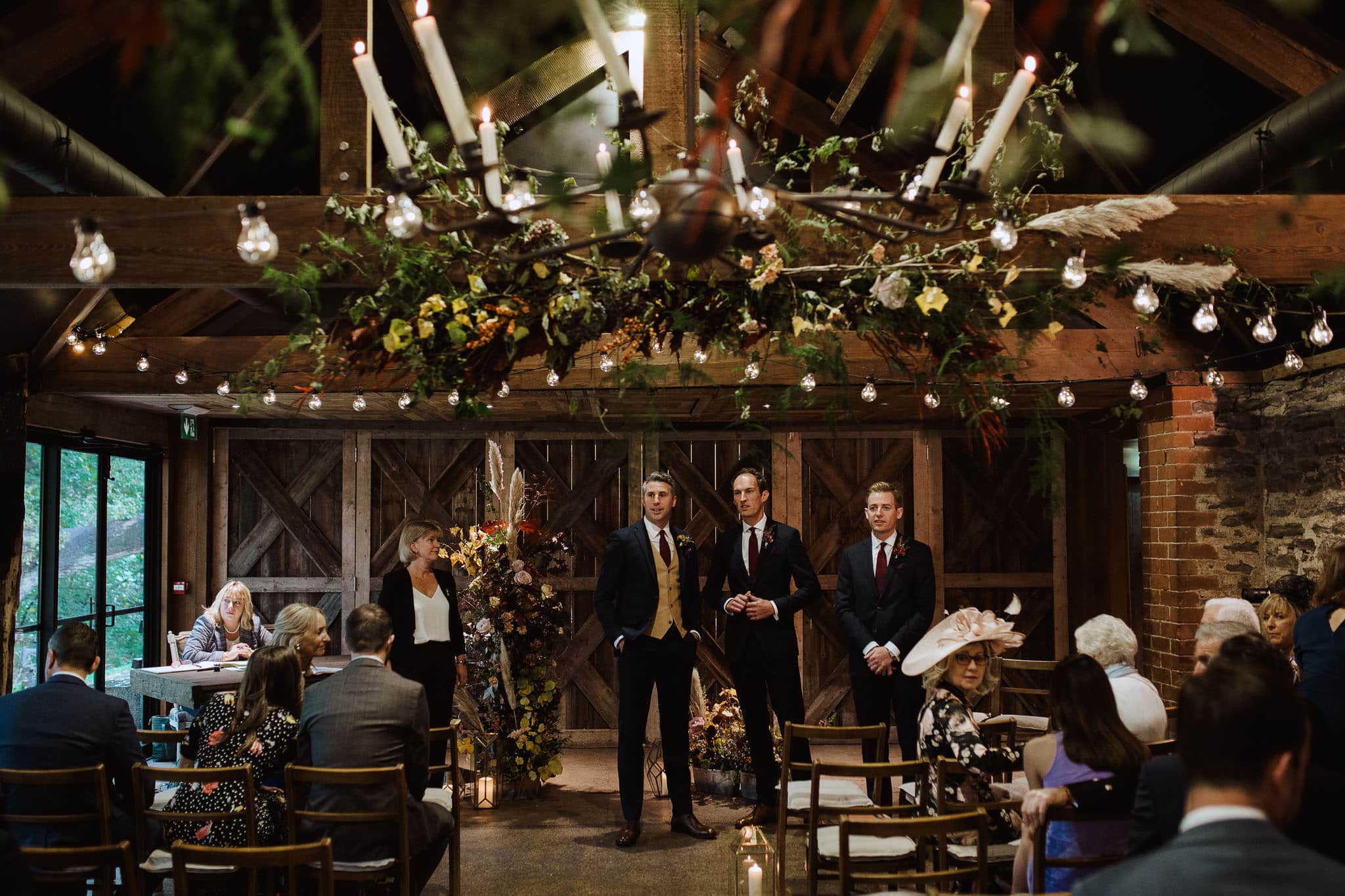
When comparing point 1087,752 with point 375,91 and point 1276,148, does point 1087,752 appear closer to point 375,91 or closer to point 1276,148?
point 375,91

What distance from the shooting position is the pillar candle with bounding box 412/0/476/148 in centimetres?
188

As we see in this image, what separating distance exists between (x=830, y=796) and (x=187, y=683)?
332 cm

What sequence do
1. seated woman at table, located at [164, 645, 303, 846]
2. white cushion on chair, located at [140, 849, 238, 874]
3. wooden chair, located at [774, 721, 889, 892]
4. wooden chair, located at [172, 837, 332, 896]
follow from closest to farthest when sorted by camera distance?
wooden chair, located at [172, 837, 332, 896], white cushion on chair, located at [140, 849, 238, 874], seated woman at table, located at [164, 645, 303, 846], wooden chair, located at [774, 721, 889, 892]

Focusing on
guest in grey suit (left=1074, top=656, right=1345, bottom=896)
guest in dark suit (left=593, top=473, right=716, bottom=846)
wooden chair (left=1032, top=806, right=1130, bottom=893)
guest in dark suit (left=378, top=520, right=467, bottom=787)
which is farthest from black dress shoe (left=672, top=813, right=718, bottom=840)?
guest in grey suit (left=1074, top=656, right=1345, bottom=896)

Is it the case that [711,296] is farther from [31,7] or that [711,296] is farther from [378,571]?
[378,571]

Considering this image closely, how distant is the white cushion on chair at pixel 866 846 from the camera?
340 centimetres

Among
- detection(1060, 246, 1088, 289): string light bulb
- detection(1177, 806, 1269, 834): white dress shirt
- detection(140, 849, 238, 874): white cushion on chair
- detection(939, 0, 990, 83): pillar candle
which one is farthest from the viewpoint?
detection(140, 849, 238, 874): white cushion on chair

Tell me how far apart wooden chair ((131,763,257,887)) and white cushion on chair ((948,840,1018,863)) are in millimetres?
2338

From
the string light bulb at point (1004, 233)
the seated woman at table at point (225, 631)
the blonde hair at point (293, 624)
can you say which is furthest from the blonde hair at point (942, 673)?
the seated woman at table at point (225, 631)

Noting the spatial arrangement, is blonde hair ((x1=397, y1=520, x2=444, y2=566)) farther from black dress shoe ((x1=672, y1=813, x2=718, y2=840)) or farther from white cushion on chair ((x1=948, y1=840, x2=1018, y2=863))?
white cushion on chair ((x1=948, y1=840, x2=1018, y2=863))

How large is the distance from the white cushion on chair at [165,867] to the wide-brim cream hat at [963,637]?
2.43 metres

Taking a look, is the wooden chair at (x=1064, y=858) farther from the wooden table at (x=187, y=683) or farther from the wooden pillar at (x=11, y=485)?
the wooden pillar at (x=11, y=485)

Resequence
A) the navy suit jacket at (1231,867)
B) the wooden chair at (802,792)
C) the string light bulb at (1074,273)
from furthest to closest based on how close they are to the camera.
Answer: the wooden chair at (802,792) → the string light bulb at (1074,273) → the navy suit jacket at (1231,867)

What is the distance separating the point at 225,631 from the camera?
20.2ft
